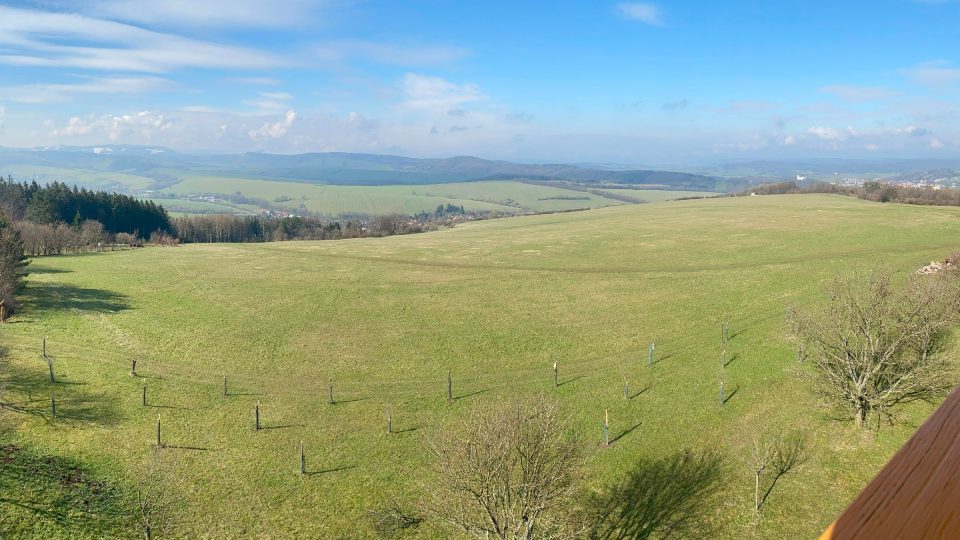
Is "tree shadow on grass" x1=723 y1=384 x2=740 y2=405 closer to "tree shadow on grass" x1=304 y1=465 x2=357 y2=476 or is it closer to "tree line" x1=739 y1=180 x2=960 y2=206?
"tree shadow on grass" x1=304 y1=465 x2=357 y2=476

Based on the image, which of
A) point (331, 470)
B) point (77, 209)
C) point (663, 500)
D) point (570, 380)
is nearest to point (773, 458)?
point (663, 500)

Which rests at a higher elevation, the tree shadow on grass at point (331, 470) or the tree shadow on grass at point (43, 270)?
Result: the tree shadow on grass at point (43, 270)

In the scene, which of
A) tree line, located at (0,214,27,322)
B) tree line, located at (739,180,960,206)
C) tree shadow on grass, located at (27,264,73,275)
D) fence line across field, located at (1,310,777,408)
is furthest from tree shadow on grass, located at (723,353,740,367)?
tree line, located at (739,180,960,206)

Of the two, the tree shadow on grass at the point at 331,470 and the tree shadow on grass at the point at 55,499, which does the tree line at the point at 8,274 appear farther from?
the tree shadow on grass at the point at 331,470

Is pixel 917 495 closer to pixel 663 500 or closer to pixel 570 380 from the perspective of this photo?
pixel 663 500

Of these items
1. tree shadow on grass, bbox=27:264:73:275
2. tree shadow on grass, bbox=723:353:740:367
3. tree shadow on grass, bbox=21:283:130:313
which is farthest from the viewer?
tree shadow on grass, bbox=27:264:73:275

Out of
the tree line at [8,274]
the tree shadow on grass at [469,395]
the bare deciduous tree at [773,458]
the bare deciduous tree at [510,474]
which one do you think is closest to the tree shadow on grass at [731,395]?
the bare deciduous tree at [773,458]
